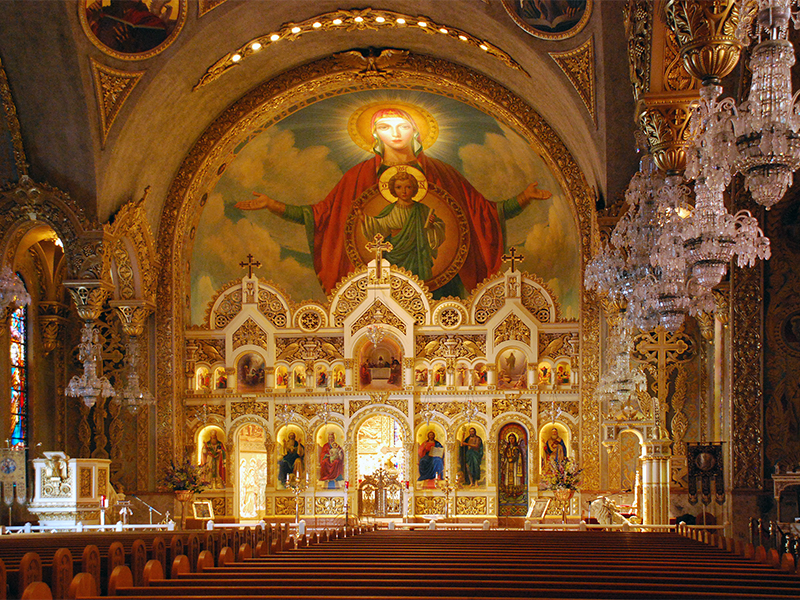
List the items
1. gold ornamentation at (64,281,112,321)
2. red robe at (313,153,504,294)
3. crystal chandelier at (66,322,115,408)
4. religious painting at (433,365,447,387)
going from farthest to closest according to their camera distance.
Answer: red robe at (313,153,504,294) → religious painting at (433,365,447,387) → gold ornamentation at (64,281,112,321) → crystal chandelier at (66,322,115,408)

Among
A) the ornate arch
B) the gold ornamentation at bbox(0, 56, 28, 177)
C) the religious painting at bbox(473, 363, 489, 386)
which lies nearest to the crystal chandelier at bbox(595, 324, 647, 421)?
the ornate arch

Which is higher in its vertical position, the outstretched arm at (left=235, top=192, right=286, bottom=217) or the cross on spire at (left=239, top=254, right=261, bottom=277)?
the outstretched arm at (left=235, top=192, right=286, bottom=217)

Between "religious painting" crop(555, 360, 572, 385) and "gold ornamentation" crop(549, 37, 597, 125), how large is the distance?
6.90m

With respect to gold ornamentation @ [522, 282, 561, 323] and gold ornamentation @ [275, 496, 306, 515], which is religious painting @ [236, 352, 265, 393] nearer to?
gold ornamentation @ [275, 496, 306, 515]

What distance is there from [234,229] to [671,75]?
15.6 meters

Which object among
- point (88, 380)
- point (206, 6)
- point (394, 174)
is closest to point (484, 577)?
point (88, 380)

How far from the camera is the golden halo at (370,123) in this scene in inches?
934

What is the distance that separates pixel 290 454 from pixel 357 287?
460cm

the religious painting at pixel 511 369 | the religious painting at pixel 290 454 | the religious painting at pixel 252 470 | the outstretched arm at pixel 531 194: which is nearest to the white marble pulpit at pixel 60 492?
the religious painting at pixel 252 470

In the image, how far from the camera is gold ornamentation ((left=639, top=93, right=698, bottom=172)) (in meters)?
11.3

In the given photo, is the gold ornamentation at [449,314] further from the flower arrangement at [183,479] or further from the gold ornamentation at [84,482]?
the gold ornamentation at [84,482]

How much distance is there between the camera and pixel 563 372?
2281 centimetres

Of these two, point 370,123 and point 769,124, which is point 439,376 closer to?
point 370,123

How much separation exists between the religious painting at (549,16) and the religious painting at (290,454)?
11.4 metres
